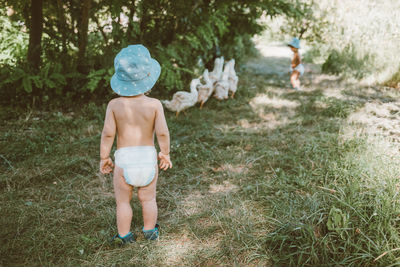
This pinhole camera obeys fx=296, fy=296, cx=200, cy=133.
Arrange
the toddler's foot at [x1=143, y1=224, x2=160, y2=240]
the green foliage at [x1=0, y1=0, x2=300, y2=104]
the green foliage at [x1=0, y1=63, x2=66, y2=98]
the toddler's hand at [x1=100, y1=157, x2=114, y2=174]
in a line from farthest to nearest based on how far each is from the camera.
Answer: the green foliage at [x1=0, y1=0, x2=300, y2=104]
the green foliage at [x1=0, y1=63, x2=66, y2=98]
the toddler's foot at [x1=143, y1=224, x2=160, y2=240]
the toddler's hand at [x1=100, y1=157, x2=114, y2=174]

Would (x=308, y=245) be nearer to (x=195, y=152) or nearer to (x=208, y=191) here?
(x=208, y=191)

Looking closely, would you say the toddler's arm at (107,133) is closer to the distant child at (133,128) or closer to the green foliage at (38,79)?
the distant child at (133,128)

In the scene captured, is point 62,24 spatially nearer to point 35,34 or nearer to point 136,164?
point 35,34

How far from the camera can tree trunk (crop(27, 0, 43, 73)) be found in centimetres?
483

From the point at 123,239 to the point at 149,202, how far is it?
1.20 feet

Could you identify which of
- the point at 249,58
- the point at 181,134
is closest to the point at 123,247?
the point at 181,134

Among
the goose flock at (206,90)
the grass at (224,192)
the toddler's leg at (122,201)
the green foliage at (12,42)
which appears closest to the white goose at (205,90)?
the goose flock at (206,90)

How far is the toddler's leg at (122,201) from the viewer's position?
231cm

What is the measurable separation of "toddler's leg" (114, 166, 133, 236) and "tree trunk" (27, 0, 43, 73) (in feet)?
11.5

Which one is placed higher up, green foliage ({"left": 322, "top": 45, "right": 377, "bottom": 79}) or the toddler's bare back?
green foliage ({"left": 322, "top": 45, "right": 377, "bottom": 79})

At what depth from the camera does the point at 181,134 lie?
175 inches

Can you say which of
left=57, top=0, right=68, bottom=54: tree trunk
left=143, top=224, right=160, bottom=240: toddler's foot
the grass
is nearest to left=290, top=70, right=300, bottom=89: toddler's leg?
the grass

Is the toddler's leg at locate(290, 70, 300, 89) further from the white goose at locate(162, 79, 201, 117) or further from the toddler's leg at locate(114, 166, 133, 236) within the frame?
the toddler's leg at locate(114, 166, 133, 236)

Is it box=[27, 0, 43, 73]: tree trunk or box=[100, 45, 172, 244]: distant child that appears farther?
box=[27, 0, 43, 73]: tree trunk
